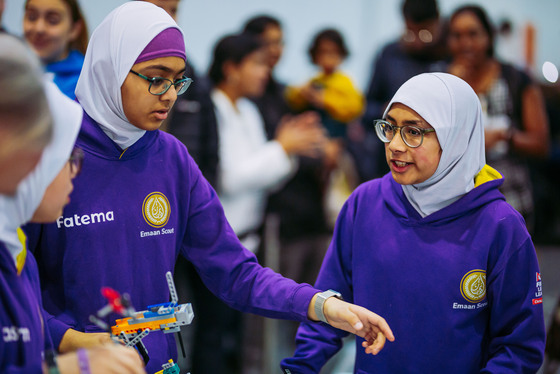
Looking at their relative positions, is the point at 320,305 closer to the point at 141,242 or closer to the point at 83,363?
the point at 141,242

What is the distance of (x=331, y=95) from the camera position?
5.08 m

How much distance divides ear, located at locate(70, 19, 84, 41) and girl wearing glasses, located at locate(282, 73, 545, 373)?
5.22ft

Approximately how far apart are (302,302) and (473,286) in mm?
552

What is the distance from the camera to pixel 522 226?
2139mm

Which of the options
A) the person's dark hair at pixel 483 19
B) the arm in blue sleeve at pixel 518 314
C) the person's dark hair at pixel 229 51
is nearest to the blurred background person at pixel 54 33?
the person's dark hair at pixel 229 51

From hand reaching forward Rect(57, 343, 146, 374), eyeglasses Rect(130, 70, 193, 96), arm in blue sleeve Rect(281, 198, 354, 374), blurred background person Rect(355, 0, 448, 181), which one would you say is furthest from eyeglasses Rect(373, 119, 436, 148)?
blurred background person Rect(355, 0, 448, 181)

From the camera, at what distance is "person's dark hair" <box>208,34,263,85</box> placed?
4020 mm

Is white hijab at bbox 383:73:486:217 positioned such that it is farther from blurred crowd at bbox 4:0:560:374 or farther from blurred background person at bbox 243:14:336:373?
blurred background person at bbox 243:14:336:373

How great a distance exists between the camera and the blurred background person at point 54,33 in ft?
9.66

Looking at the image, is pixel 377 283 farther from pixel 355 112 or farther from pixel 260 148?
pixel 355 112

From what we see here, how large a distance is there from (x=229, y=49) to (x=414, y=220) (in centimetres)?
216

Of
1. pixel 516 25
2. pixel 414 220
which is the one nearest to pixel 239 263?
pixel 414 220

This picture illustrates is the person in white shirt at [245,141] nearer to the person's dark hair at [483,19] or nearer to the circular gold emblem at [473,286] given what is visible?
the person's dark hair at [483,19]

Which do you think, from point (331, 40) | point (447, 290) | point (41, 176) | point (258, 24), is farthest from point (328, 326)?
point (331, 40)
